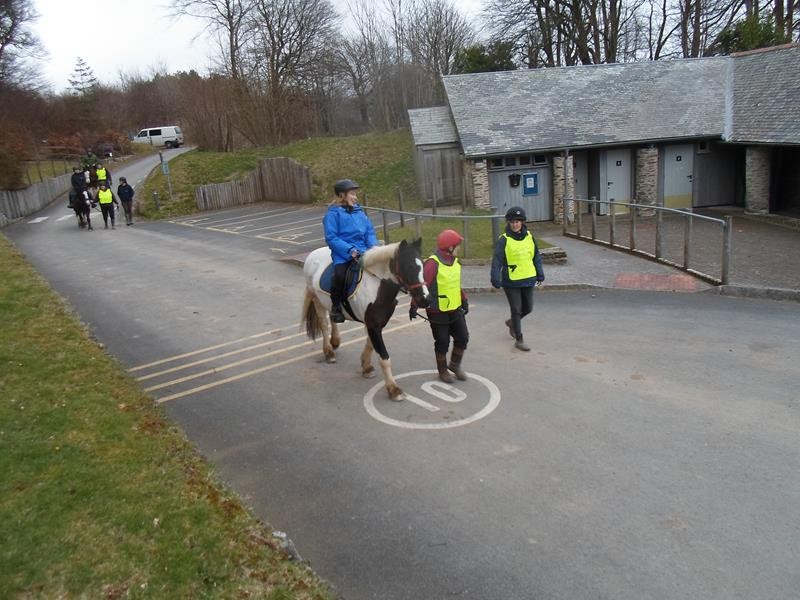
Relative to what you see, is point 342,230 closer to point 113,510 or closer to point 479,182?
point 113,510

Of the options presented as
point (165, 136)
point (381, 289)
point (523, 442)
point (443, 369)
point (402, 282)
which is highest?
point (165, 136)

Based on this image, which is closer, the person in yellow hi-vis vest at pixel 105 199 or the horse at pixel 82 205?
the horse at pixel 82 205

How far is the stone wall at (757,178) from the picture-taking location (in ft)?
65.9

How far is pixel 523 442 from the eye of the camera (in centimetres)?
586

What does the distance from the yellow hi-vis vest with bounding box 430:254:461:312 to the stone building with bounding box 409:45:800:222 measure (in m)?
14.7

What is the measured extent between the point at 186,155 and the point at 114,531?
34.9 meters

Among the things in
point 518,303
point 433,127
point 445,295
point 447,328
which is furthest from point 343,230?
point 433,127

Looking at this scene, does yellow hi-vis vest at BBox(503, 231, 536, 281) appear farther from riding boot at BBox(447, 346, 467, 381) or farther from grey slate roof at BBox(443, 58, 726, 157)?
grey slate roof at BBox(443, 58, 726, 157)

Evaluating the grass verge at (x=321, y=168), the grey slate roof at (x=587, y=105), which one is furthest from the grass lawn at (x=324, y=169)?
the grey slate roof at (x=587, y=105)

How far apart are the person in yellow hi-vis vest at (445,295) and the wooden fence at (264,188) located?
22708 millimetres

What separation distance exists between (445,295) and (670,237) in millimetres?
12464

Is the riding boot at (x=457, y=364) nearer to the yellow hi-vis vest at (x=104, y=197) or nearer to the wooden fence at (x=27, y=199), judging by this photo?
the yellow hi-vis vest at (x=104, y=197)

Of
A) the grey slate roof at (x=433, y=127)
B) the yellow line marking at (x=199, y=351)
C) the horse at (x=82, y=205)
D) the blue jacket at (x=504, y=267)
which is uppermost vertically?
the grey slate roof at (x=433, y=127)

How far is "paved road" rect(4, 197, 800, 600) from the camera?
13.8 ft
